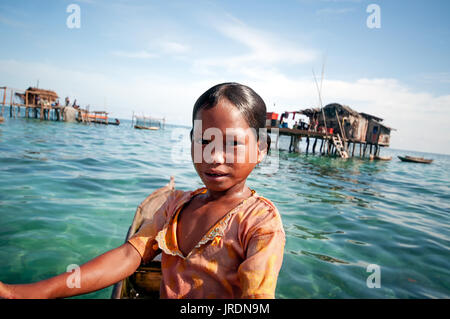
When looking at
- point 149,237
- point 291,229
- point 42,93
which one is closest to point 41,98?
point 42,93

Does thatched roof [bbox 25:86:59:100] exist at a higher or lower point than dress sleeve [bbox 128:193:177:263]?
higher

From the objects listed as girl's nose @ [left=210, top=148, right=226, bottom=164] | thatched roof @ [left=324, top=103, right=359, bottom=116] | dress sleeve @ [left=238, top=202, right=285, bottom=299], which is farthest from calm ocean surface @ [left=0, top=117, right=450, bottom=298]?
thatched roof @ [left=324, top=103, right=359, bottom=116]

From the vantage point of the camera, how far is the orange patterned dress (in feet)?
3.75

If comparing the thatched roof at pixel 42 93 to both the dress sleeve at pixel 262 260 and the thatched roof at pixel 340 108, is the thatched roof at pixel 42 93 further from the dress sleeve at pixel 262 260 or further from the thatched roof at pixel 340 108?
the dress sleeve at pixel 262 260

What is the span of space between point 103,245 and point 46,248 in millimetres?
916

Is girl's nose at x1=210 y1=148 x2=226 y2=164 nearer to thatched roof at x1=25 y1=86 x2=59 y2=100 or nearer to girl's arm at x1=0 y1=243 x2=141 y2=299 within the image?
girl's arm at x1=0 y1=243 x2=141 y2=299

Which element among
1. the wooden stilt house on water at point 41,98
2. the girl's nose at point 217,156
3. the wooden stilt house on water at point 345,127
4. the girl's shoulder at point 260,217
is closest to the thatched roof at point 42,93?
the wooden stilt house on water at point 41,98

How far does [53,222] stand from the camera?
5492 mm

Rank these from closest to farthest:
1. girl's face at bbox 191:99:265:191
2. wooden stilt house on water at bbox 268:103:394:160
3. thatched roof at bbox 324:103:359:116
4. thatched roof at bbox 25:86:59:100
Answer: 1. girl's face at bbox 191:99:265:191
2. wooden stilt house on water at bbox 268:103:394:160
3. thatched roof at bbox 324:103:359:116
4. thatched roof at bbox 25:86:59:100

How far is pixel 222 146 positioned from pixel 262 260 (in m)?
0.61

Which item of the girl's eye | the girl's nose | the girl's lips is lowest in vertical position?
the girl's lips

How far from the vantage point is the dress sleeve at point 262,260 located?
3.70ft

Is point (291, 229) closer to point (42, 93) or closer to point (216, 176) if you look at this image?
point (216, 176)
